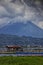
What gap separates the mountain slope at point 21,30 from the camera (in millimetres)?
8445

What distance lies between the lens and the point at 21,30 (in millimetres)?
8578

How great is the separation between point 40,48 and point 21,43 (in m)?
0.92

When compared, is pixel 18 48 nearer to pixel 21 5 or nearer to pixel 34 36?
pixel 34 36

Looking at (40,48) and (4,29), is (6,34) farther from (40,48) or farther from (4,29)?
(40,48)

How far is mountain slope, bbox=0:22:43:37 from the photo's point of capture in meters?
8.45

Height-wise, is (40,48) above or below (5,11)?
below

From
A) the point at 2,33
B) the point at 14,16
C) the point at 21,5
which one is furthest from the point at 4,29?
the point at 21,5

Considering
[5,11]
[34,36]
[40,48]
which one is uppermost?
[5,11]

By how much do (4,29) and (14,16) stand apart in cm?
77

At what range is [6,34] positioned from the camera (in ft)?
27.9

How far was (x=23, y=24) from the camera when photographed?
852 centimetres

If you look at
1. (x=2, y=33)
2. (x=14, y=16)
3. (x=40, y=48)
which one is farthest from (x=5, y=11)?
(x=40, y=48)

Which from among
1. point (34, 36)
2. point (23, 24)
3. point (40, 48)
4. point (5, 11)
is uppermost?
point (5, 11)

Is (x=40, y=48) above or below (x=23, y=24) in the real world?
below
